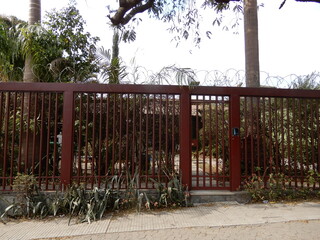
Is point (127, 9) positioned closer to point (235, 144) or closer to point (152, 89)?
point (152, 89)

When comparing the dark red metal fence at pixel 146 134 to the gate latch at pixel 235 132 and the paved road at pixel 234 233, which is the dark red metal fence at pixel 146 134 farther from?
the paved road at pixel 234 233

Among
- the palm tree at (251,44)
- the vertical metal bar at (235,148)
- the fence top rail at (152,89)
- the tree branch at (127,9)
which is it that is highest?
the tree branch at (127,9)

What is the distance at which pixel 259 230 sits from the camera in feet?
11.9

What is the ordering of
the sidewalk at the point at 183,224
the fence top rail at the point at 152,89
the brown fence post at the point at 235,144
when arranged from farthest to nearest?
the brown fence post at the point at 235,144 < the fence top rail at the point at 152,89 < the sidewalk at the point at 183,224

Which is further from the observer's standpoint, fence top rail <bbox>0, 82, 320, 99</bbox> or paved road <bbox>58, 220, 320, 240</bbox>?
fence top rail <bbox>0, 82, 320, 99</bbox>

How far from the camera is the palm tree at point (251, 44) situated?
21.1ft

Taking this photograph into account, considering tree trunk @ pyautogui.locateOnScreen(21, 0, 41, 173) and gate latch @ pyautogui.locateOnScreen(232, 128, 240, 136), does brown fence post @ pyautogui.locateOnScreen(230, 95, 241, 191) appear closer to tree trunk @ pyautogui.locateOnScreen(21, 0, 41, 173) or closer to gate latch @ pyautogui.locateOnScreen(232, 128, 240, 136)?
gate latch @ pyautogui.locateOnScreen(232, 128, 240, 136)

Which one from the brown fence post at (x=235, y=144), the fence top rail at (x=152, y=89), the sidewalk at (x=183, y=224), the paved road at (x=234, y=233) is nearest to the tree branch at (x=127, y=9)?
the fence top rail at (x=152, y=89)

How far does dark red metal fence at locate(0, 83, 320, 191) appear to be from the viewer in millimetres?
5023

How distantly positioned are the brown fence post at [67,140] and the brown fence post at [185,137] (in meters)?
2.34

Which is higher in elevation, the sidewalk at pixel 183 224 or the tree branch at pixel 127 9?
the tree branch at pixel 127 9

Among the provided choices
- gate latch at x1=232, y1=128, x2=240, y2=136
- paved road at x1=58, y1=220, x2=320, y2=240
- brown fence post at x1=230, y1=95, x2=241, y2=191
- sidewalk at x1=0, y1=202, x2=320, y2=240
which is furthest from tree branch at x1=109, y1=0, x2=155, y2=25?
paved road at x1=58, y1=220, x2=320, y2=240

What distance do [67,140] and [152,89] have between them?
2.10 meters

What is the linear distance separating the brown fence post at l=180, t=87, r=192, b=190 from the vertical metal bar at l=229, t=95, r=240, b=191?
3.08ft
